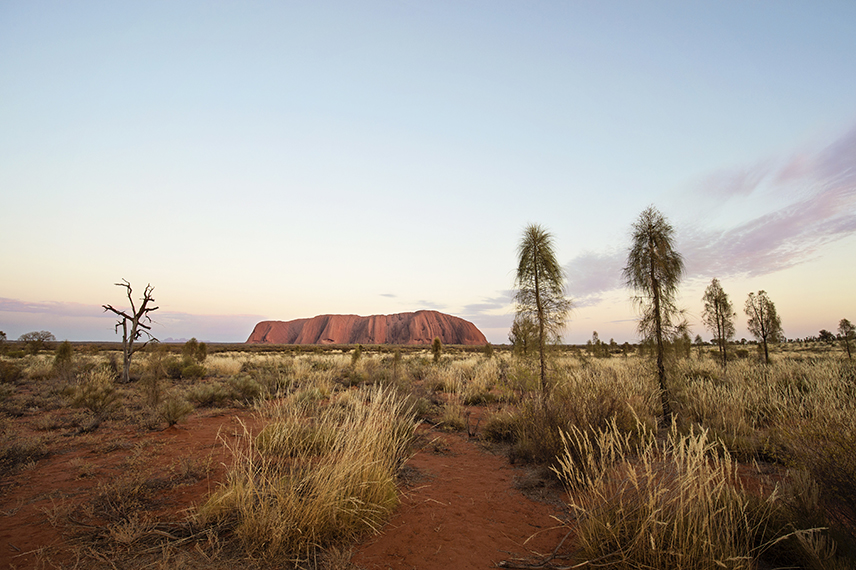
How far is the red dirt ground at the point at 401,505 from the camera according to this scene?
3.17m

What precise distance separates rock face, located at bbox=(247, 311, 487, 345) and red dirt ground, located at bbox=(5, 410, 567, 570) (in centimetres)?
11538

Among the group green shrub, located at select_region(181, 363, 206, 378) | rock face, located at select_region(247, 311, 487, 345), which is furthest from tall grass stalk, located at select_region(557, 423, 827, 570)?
rock face, located at select_region(247, 311, 487, 345)

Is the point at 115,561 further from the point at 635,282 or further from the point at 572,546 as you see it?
the point at 635,282

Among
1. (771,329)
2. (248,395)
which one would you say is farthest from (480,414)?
(771,329)

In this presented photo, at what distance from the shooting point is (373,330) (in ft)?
421

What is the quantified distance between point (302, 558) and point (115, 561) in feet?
4.45

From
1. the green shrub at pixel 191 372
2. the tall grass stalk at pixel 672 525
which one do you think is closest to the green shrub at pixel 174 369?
the green shrub at pixel 191 372

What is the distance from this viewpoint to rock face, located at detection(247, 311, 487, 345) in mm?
125188

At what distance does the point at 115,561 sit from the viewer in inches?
110

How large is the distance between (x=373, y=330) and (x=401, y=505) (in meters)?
126

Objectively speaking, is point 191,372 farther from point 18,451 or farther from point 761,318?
point 761,318

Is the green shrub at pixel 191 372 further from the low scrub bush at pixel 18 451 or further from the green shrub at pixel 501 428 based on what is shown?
the green shrub at pixel 501 428

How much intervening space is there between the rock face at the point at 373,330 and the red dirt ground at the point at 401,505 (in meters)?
115

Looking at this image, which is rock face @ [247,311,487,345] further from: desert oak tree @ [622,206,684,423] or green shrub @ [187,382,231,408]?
desert oak tree @ [622,206,684,423]
